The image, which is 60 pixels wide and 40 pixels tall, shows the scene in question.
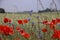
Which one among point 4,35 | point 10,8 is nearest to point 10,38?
point 4,35

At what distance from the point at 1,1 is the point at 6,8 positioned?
112cm

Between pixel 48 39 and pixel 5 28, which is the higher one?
pixel 5 28

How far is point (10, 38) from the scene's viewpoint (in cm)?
213

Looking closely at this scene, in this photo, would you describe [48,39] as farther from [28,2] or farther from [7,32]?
[28,2]

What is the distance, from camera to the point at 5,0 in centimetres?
1423

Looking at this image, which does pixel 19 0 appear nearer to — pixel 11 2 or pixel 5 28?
pixel 11 2

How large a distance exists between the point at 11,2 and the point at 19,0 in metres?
0.91

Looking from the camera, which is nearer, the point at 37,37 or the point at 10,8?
the point at 37,37

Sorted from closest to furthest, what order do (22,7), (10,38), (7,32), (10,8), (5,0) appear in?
(7,32) < (10,38) < (10,8) < (22,7) < (5,0)

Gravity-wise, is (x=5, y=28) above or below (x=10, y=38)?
above

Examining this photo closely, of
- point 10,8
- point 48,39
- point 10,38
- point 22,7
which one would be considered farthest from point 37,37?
point 22,7

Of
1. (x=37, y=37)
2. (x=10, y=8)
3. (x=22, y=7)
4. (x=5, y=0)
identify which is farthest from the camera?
(x=5, y=0)

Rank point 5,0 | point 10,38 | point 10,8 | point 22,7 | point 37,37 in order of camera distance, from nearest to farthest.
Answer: point 37,37 → point 10,38 → point 10,8 → point 22,7 → point 5,0

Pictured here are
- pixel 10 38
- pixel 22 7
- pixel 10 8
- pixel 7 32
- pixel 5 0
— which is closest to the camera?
pixel 7 32
